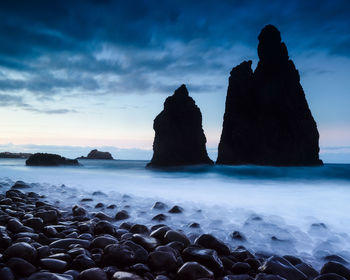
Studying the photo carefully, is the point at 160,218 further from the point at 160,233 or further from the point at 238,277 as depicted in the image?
the point at 238,277

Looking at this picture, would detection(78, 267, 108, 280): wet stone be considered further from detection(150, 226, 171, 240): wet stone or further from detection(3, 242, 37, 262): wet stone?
detection(150, 226, 171, 240): wet stone

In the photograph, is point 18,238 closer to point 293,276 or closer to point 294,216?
point 293,276

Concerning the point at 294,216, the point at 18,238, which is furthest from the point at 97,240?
the point at 294,216

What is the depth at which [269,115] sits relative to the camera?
4350 centimetres

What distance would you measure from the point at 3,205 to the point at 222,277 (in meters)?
4.48

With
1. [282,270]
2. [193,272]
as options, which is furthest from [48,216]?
[282,270]

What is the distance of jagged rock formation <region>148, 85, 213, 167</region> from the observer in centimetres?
3997

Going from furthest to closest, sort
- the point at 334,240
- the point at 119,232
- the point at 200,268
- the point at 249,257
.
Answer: the point at 334,240
the point at 119,232
the point at 249,257
the point at 200,268

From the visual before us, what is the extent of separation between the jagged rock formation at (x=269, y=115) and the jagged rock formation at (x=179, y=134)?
5404 mm

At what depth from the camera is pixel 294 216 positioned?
5.38 m

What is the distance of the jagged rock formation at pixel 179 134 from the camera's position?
131 feet

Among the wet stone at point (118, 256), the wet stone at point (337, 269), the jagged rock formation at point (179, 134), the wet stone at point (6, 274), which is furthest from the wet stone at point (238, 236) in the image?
the jagged rock formation at point (179, 134)

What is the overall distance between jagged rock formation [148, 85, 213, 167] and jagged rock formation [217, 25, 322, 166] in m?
5.40

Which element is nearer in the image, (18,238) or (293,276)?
(293,276)
